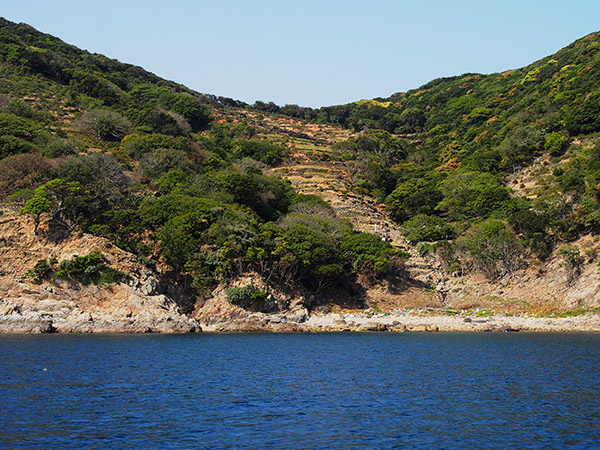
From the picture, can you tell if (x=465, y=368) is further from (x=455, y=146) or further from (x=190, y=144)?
(x=455, y=146)

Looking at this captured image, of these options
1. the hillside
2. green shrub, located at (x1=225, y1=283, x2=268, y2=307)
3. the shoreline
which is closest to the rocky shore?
the shoreline

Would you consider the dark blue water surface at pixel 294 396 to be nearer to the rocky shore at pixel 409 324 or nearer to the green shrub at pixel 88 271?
the green shrub at pixel 88 271

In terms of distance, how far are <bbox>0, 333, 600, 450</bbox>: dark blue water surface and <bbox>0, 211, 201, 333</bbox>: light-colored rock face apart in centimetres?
624

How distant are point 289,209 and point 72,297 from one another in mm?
38328

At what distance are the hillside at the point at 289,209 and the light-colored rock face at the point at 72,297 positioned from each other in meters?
0.23

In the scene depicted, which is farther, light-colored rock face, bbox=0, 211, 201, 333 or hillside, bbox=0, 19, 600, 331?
hillside, bbox=0, 19, 600, 331

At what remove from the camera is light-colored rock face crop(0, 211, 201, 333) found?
4403 centimetres

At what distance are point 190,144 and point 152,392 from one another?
7312 cm

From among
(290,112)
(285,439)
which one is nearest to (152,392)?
(285,439)

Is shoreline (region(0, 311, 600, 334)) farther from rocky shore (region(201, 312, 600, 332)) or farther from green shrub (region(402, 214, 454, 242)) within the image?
green shrub (region(402, 214, 454, 242))

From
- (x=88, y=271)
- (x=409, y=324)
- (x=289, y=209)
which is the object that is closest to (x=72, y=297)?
(x=88, y=271)

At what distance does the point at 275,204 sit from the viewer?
260 ft

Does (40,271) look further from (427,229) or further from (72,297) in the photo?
(427,229)

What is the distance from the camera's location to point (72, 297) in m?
47.0
